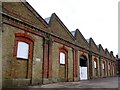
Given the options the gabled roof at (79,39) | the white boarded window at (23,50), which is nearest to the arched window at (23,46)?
the white boarded window at (23,50)

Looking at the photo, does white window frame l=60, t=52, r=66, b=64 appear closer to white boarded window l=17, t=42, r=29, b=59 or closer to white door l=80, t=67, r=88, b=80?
white door l=80, t=67, r=88, b=80

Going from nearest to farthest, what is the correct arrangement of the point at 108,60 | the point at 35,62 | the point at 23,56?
the point at 23,56 < the point at 35,62 < the point at 108,60

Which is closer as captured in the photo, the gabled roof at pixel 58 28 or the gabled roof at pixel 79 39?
the gabled roof at pixel 58 28

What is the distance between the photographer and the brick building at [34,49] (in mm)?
10844

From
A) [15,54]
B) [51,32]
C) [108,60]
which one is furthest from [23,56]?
[108,60]

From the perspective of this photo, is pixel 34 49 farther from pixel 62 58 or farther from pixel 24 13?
pixel 62 58

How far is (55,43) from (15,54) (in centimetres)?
542

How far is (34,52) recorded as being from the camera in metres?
13.0

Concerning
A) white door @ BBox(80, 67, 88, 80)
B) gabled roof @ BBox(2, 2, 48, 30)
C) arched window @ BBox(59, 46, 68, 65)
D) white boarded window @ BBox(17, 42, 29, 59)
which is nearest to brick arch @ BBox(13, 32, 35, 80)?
white boarded window @ BBox(17, 42, 29, 59)

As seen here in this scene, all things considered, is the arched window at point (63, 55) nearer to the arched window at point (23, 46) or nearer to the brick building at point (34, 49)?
the brick building at point (34, 49)

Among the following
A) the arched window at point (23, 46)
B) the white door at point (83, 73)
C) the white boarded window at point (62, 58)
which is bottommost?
the white door at point (83, 73)

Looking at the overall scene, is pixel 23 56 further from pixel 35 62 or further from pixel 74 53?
pixel 74 53

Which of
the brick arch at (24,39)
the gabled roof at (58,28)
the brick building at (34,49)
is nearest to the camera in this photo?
the brick building at (34,49)

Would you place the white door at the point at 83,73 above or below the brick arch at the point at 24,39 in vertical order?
below
